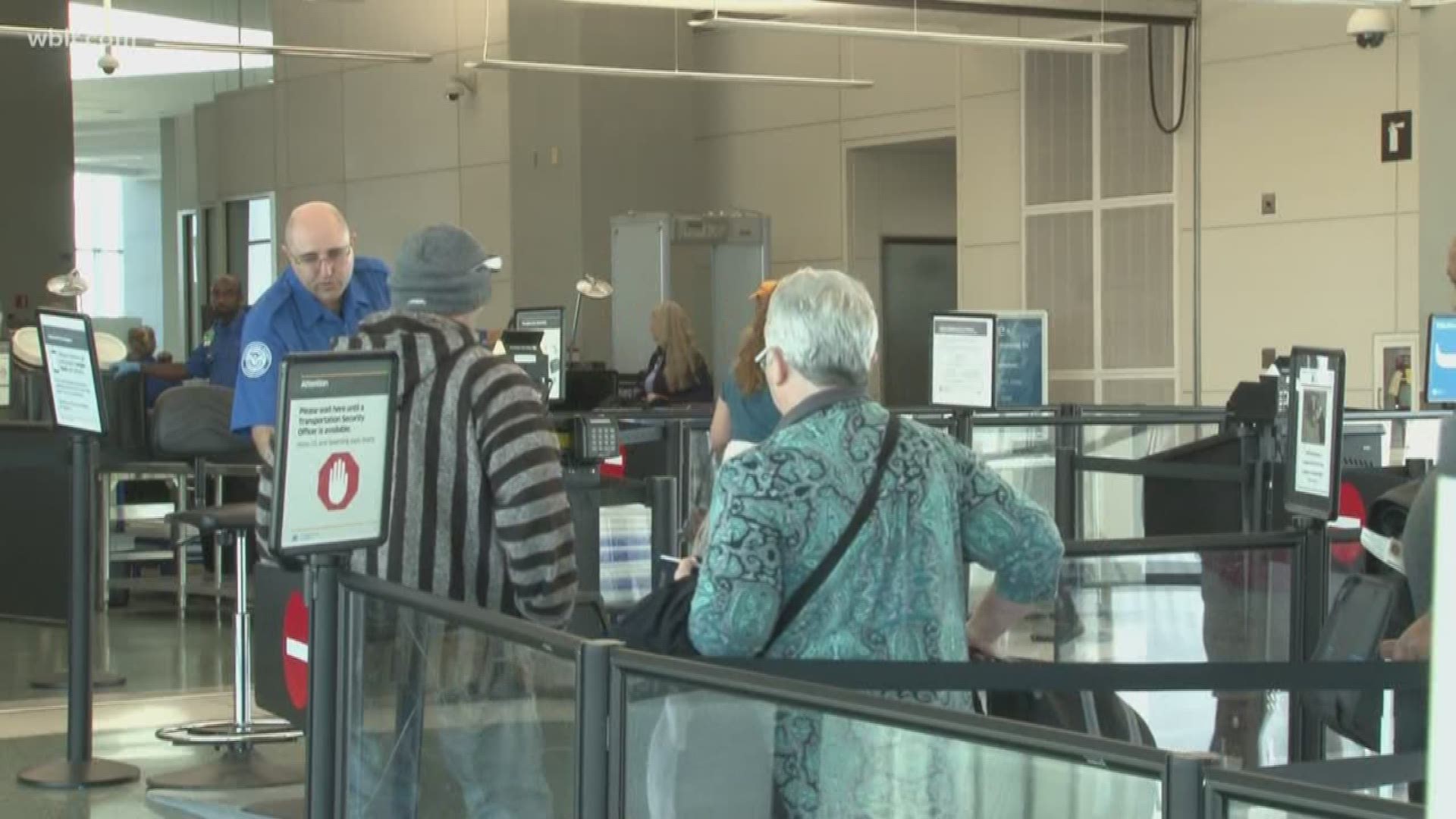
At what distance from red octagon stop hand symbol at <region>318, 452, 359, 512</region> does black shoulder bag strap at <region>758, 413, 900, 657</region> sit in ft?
2.83

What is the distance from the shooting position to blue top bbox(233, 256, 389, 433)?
194 inches

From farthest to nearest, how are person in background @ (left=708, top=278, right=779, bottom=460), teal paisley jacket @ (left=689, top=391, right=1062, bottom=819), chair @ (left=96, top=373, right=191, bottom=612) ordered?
chair @ (left=96, top=373, right=191, bottom=612), person in background @ (left=708, top=278, right=779, bottom=460), teal paisley jacket @ (left=689, top=391, right=1062, bottom=819)

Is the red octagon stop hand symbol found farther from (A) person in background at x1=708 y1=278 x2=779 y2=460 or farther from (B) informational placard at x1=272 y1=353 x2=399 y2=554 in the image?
(A) person in background at x1=708 y1=278 x2=779 y2=460

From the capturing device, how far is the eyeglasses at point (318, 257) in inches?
198

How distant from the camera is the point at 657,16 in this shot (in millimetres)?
19109

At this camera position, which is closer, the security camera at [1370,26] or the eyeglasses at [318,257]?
the eyeglasses at [318,257]

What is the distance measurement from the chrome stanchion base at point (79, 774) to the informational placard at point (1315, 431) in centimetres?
327

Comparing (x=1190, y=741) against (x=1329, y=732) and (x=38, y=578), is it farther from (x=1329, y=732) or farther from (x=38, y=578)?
(x=38, y=578)

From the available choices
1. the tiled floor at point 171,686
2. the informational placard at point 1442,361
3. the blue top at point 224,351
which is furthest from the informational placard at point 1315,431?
the blue top at point 224,351

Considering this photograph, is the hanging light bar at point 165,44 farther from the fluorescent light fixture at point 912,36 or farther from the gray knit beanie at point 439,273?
the gray knit beanie at point 439,273

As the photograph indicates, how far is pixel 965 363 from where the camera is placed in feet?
27.5

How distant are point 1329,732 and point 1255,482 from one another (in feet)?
8.43

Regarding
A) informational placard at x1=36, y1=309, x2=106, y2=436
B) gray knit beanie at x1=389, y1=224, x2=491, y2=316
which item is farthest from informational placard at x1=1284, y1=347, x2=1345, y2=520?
informational placard at x1=36, y1=309, x2=106, y2=436

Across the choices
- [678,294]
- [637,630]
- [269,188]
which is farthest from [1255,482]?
[269,188]
